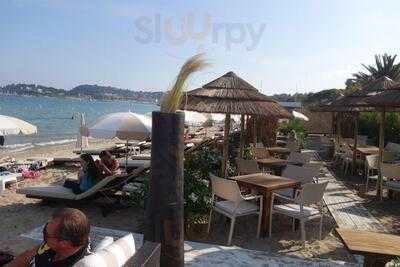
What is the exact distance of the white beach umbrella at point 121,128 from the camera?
10.4 m

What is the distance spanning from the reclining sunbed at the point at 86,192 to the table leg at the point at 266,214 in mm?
2913

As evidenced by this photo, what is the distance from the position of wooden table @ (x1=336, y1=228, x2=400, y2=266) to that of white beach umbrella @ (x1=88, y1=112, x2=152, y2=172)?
6710mm

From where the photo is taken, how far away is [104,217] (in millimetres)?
7984

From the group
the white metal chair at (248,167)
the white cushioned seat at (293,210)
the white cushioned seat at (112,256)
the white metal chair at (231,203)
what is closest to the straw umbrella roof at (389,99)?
the white metal chair at (248,167)

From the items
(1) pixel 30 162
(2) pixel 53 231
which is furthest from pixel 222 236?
(1) pixel 30 162

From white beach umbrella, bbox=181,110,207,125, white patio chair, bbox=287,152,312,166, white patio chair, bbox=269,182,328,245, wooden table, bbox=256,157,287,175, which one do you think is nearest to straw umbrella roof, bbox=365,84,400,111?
wooden table, bbox=256,157,287,175

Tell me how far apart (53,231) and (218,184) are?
149 inches

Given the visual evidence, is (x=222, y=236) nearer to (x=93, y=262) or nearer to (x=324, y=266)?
(x=324, y=266)

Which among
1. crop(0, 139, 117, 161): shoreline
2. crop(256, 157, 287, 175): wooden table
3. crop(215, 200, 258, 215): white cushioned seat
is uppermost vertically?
crop(256, 157, 287, 175): wooden table

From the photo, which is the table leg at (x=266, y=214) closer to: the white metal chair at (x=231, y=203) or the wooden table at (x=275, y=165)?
the white metal chair at (x=231, y=203)

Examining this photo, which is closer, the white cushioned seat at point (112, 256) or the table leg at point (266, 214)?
the white cushioned seat at point (112, 256)

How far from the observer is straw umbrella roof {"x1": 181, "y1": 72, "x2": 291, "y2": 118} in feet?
25.6

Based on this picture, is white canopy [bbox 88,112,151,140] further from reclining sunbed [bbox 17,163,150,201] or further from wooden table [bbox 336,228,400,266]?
wooden table [bbox 336,228,400,266]

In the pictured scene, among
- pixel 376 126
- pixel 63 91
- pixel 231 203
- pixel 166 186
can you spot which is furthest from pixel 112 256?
pixel 63 91
